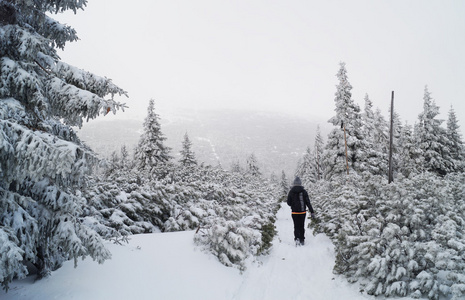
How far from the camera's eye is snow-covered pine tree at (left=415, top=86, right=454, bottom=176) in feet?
86.5

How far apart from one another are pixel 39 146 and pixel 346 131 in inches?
858

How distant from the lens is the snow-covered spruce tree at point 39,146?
106 inches

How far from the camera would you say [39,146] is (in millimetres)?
2686

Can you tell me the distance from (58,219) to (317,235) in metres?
8.40

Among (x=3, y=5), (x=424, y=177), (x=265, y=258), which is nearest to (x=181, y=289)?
(x=265, y=258)

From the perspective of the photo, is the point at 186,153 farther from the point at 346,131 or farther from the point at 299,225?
the point at 299,225

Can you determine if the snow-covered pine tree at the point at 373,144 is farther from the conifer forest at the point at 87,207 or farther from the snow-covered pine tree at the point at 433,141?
the conifer forest at the point at 87,207

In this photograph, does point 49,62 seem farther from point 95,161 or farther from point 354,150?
point 354,150

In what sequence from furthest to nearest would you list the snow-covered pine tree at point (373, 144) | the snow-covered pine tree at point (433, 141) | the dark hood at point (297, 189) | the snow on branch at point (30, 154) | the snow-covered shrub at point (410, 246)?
the snow-covered pine tree at point (433, 141) → the snow-covered pine tree at point (373, 144) → the dark hood at point (297, 189) → the snow-covered shrub at point (410, 246) → the snow on branch at point (30, 154)

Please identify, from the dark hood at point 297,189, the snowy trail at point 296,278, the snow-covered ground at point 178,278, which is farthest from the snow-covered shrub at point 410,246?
the dark hood at point 297,189

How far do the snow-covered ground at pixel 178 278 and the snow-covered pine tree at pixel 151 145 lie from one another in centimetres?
2155

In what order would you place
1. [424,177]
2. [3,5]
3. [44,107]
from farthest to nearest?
[424,177]
[3,5]
[44,107]

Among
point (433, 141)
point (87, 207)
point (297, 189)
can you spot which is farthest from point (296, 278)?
point (433, 141)

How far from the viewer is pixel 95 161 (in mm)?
3238
